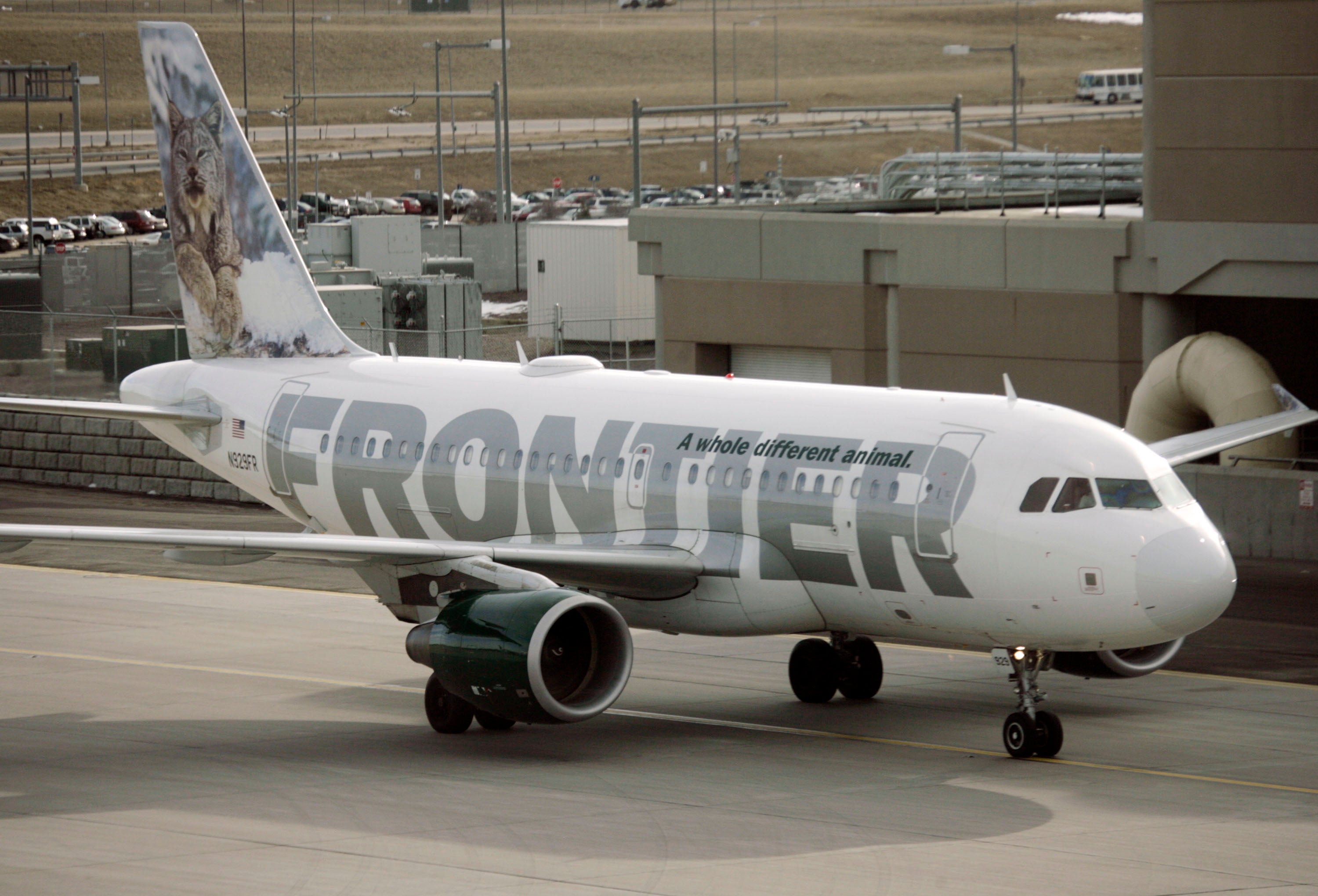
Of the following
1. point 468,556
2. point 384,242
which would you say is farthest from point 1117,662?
point 384,242

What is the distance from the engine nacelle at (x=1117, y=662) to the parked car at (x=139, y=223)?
97.3 m

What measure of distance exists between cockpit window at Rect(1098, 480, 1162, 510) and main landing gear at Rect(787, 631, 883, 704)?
5476mm

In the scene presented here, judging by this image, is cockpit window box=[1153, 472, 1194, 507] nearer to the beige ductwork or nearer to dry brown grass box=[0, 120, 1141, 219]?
the beige ductwork

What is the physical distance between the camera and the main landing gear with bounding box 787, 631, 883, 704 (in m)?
26.1

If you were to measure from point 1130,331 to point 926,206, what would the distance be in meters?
13.6

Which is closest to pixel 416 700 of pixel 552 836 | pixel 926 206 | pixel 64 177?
pixel 552 836

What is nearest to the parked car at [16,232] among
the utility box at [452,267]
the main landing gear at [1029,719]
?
the utility box at [452,267]

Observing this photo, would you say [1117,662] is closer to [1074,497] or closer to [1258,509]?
[1074,497]

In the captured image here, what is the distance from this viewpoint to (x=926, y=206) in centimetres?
5300

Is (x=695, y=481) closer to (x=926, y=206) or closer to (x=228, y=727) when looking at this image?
(x=228, y=727)

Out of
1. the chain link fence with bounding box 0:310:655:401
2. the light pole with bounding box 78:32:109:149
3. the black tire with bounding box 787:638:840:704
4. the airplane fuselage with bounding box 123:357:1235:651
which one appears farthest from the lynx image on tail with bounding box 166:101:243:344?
the light pole with bounding box 78:32:109:149

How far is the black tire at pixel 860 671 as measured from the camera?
85.7ft

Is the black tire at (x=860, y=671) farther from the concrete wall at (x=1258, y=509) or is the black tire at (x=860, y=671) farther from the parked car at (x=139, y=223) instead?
the parked car at (x=139, y=223)

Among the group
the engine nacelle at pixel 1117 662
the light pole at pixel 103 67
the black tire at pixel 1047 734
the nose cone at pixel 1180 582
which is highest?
the light pole at pixel 103 67
